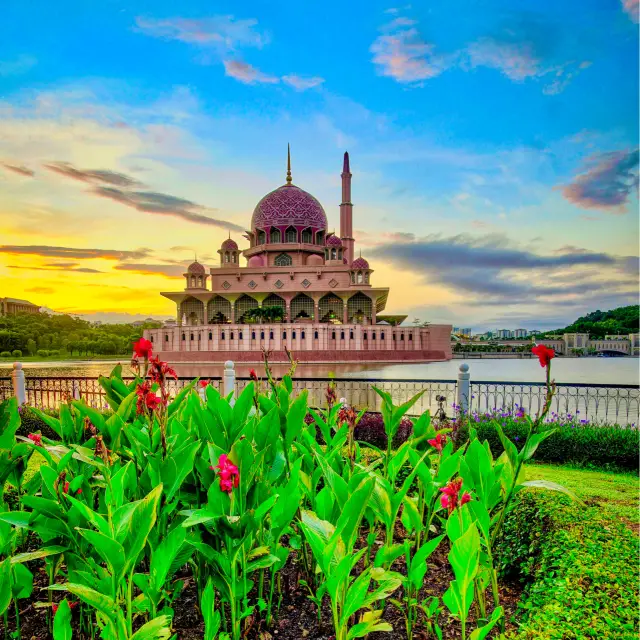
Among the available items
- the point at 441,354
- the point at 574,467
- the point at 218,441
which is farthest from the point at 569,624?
the point at 441,354

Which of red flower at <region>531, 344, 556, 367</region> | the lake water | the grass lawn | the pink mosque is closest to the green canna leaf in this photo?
red flower at <region>531, 344, 556, 367</region>

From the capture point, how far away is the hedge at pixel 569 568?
185cm

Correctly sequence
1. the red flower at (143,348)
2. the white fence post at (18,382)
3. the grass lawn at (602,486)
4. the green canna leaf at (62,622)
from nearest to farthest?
the green canna leaf at (62,622) < the red flower at (143,348) < the grass lawn at (602,486) < the white fence post at (18,382)

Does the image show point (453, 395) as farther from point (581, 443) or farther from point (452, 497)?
point (452, 497)

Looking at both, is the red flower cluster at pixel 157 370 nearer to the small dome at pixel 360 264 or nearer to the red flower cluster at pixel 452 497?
the red flower cluster at pixel 452 497

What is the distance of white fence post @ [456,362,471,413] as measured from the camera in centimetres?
784

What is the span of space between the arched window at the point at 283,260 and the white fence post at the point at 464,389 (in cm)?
3320

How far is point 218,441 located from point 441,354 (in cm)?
3453

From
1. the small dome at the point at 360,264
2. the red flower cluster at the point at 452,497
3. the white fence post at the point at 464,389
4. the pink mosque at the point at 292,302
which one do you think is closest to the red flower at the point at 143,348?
the red flower cluster at the point at 452,497

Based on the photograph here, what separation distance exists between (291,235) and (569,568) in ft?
132

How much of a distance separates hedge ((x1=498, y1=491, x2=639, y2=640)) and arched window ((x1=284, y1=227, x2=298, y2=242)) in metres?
38.8

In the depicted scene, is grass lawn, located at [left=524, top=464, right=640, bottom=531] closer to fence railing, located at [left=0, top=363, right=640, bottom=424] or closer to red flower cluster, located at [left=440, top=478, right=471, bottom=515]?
fence railing, located at [left=0, top=363, right=640, bottom=424]

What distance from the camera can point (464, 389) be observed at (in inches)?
311

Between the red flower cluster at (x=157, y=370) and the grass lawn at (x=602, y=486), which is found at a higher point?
the red flower cluster at (x=157, y=370)
